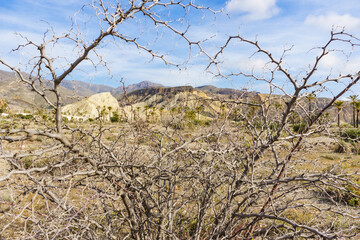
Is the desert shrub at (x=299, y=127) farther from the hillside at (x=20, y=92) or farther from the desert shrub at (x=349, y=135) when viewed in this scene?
the hillside at (x=20, y=92)

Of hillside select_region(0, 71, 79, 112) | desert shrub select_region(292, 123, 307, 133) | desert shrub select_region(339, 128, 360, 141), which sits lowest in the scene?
desert shrub select_region(339, 128, 360, 141)

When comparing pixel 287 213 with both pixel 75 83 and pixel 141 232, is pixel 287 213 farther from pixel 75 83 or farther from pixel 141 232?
pixel 75 83

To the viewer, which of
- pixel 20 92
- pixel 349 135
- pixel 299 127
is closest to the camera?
pixel 20 92

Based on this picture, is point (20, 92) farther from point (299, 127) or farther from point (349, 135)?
point (349, 135)

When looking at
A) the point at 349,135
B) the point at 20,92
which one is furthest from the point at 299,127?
the point at 349,135

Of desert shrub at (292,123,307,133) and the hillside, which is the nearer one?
the hillside

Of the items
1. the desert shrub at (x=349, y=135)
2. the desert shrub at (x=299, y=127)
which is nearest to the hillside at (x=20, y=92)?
the desert shrub at (x=299, y=127)

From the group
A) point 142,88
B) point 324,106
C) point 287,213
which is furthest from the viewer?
point 287,213

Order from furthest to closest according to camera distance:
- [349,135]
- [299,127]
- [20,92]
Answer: [349,135], [299,127], [20,92]

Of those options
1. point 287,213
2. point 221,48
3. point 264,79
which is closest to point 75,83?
point 221,48

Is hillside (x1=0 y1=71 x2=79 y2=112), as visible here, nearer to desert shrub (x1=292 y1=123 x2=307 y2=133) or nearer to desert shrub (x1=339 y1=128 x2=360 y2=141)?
desert shrub (x1=292 y1=123 x2=307 y2=133)

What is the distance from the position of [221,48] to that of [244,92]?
0.79 m

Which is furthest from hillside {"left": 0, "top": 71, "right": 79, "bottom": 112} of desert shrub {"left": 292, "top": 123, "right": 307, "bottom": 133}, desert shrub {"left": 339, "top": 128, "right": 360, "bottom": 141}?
desert shrub {"left": 339, "top": 128, "right": 360, "bottom": 141}

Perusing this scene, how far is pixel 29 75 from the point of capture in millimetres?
2500
